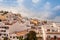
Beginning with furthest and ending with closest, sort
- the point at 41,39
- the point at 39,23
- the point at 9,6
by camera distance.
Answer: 1. the point at 39,23
2. the point at 9,6
3. the point at 41,39

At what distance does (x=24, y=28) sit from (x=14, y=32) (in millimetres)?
525

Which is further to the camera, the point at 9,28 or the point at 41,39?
the point at 9,28

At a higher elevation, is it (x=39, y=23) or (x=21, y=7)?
(x=21, y=7)

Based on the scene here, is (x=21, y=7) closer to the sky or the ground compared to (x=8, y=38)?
closer to the sky

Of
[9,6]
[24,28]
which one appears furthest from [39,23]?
[9,6]

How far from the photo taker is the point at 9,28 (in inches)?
285

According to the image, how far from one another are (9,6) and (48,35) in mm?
1558

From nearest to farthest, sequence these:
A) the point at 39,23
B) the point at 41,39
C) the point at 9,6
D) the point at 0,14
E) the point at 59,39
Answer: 1. the point at 59,39
2. the point at 41,39
3. the point at 9,6
4. the point at 39,23
5. the point at 0,14

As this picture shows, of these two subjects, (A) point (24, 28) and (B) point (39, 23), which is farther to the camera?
(B) point (39, 23)

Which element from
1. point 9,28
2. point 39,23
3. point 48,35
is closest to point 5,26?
point 9,28

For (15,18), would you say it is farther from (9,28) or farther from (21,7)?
(21,7)

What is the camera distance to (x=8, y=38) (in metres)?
6.34

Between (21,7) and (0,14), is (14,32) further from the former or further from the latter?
(0,14)

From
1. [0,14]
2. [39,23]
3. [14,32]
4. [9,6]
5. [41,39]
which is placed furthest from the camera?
[0,14]
